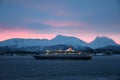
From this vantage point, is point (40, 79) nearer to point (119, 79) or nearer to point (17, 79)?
point (17, 79)

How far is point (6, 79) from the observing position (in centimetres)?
5081

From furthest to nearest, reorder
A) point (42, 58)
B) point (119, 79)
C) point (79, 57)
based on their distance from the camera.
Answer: point (42, 58) < point (79, 57) < point (119, 79)

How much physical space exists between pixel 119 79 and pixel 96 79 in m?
3.79

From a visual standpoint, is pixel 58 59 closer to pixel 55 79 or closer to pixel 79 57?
pixel 79 57

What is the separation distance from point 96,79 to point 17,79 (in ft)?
41.2

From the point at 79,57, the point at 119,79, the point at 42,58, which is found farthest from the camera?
the point at 42,58

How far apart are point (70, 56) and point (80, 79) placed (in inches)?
4012

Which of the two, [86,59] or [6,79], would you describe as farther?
[86,59]

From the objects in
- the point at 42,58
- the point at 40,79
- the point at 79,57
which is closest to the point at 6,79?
the point at 40,79

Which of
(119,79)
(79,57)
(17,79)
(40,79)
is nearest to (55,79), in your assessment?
(40,79)

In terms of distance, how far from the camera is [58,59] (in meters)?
156

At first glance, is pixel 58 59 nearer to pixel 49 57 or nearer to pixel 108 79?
pixel 49 57

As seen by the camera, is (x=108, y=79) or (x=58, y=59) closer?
(x=108, y=79)

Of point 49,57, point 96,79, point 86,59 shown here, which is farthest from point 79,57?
point 96,79
